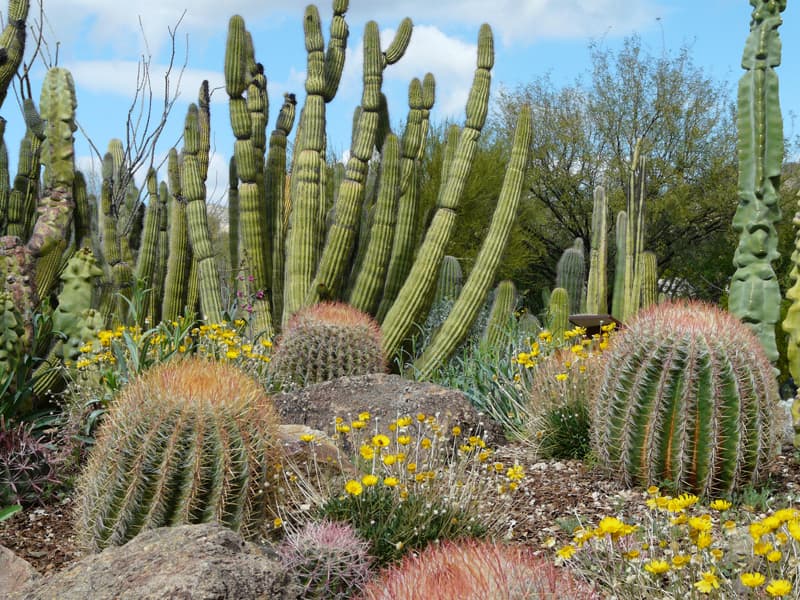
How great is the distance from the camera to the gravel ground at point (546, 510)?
3832 mm

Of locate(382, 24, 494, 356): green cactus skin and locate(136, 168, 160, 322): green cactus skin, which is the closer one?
locate(382, 24, 494, 356): green cactus skin

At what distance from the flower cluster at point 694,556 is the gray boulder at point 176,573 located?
0.92 meters

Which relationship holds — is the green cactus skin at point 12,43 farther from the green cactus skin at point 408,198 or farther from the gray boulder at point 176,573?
the gray boulder at point 176,573

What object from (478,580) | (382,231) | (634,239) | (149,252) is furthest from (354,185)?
(478,580)

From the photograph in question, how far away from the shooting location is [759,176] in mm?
6238

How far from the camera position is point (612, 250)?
65.4 feet


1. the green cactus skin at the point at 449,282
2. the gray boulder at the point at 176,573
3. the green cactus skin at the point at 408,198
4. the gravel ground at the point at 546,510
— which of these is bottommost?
the gravel ground at the point at 546,510

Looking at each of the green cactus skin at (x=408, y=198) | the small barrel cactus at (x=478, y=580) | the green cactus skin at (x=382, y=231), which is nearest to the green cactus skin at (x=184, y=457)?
the small barrel cactus at (x=478, y=580)

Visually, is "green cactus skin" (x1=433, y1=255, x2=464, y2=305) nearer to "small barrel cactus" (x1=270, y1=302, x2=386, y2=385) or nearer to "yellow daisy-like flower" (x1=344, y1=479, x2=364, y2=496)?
"small barrel cactus" (x1=270, y1=302, x2=386, y2=385)

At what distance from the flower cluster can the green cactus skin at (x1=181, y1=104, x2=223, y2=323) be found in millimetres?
6471

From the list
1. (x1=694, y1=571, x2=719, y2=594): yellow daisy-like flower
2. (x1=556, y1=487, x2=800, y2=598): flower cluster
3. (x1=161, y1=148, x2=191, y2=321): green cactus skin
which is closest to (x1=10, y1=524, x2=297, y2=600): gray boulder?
(x1=556, y1=487, x2=800, y2=598): flower cluster

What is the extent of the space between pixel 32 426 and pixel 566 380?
3059mm

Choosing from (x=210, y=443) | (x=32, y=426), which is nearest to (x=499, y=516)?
(x=210, y=443)

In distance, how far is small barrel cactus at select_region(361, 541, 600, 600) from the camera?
183 centimetres
